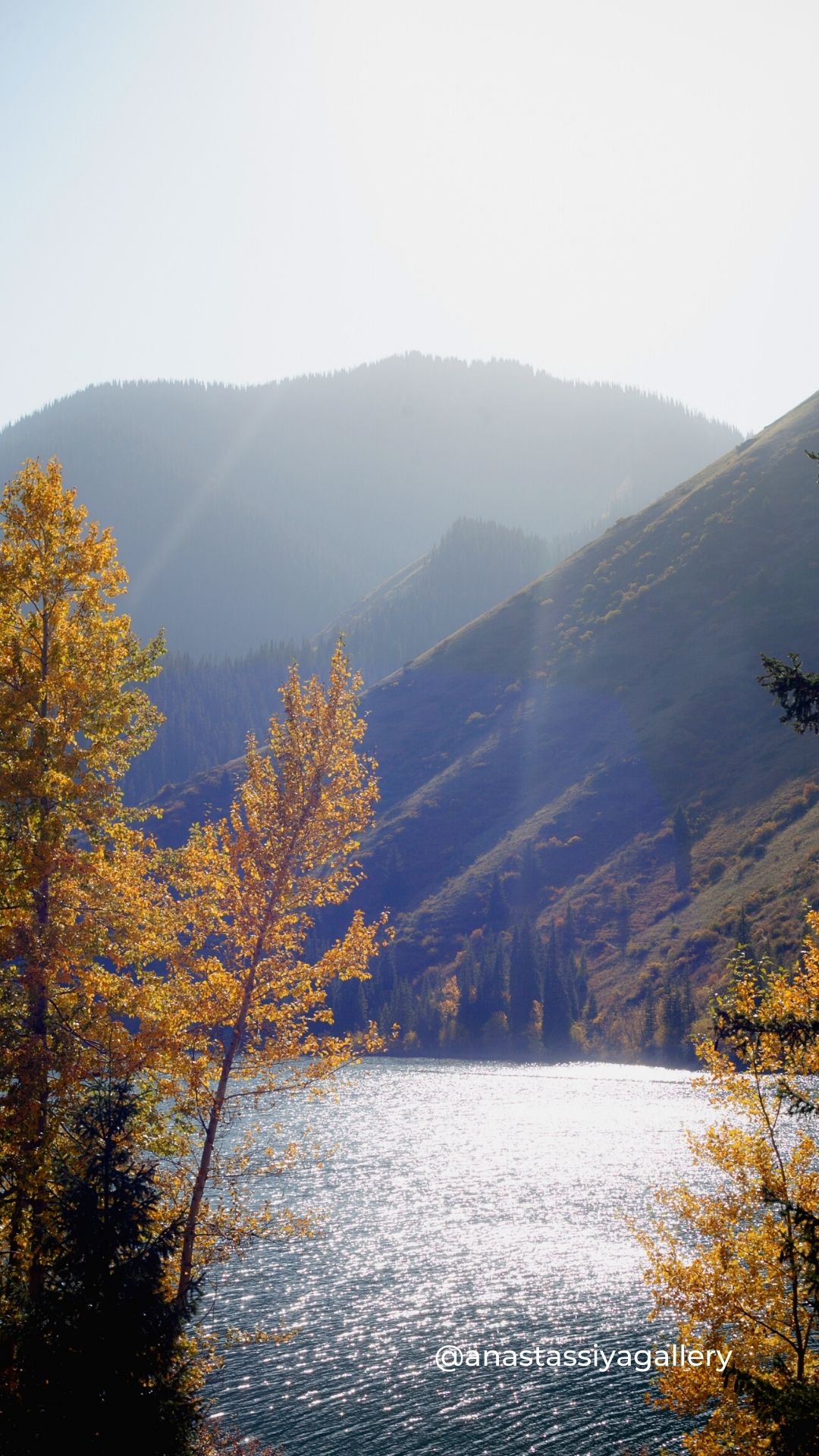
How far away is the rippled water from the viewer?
103 ft

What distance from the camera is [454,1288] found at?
45.0 metres


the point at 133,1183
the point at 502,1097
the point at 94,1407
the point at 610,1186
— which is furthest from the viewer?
the point at 502,1097

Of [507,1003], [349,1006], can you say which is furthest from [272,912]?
[349,1006]

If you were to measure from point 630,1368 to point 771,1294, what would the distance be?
21.8m

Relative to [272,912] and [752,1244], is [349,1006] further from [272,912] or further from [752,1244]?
[272,912]

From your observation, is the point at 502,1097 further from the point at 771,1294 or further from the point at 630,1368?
the point at 771,1294

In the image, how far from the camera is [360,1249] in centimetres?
5044

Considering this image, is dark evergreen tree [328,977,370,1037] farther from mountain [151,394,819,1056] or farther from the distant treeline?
mountain [151,394,819,1056]

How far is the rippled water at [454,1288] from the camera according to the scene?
103ft

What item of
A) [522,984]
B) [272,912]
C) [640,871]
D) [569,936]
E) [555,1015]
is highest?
[272,912]

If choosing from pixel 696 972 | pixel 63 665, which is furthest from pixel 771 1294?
pixel 696 972

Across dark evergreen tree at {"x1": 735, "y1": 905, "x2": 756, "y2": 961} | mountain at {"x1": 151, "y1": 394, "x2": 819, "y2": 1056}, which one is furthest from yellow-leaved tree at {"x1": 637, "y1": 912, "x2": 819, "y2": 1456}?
dark evergreen tree at {"x1": 735, "y1": 905, "x2": 756, "y2": 961}

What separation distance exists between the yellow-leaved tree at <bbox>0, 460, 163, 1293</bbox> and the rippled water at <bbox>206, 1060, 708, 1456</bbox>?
67.8 feet

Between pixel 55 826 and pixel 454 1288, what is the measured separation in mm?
38893
